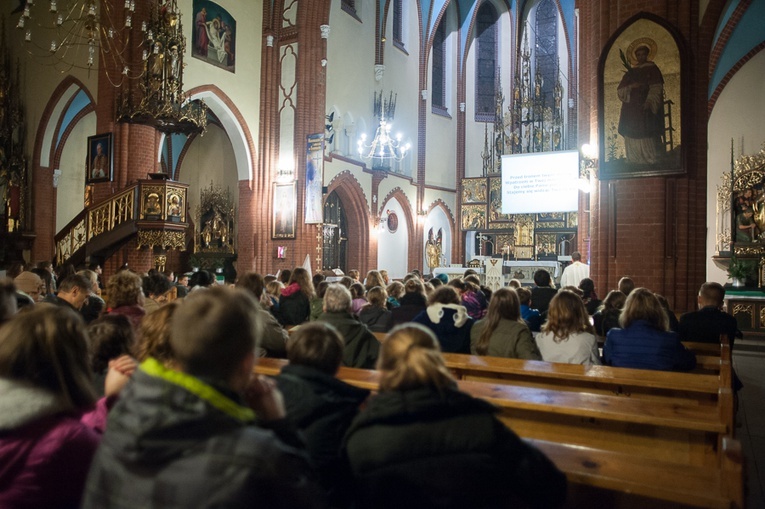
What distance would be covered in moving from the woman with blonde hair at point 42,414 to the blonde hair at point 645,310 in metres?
3.80

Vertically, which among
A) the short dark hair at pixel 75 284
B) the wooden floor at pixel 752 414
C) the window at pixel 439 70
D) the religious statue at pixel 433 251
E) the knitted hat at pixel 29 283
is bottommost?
the wooden floor at pixel 752 414

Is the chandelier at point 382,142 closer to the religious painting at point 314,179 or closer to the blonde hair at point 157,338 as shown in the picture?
the religious painting at point 314,179

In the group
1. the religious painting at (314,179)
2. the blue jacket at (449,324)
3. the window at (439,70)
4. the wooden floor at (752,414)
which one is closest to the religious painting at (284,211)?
the religious painting at (314,179)

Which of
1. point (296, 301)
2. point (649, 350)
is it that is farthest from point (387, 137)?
point (649, 350)

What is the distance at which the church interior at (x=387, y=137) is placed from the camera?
9484mm

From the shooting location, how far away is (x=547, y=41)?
83.8ft

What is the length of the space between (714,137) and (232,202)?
49.1 ft

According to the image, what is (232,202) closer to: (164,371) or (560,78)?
(560,78)

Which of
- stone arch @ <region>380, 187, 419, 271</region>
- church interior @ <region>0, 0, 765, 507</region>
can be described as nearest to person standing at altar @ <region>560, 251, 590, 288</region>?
church interior @ <region>0, 0, 765, 507</region>

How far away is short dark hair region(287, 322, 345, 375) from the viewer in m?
2.23

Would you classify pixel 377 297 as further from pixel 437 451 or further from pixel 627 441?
pixel 437 451

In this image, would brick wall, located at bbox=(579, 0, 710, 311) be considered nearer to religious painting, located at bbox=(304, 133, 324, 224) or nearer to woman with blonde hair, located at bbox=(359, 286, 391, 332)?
woman with blonde hair, located at bbox=(359, 286, 391, 332)

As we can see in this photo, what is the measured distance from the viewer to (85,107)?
1798cm

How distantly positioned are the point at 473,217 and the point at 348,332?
66.4 ft
